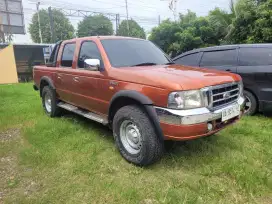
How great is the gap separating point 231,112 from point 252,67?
8.16 ft

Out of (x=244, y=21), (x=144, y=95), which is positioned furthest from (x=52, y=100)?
(x=244, y=21)

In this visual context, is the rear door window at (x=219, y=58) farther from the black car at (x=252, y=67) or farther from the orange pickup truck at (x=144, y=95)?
the orange pickup truck at (x=144, y=95)

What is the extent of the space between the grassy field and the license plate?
0.62 m

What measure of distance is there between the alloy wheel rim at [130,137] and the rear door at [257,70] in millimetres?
3113

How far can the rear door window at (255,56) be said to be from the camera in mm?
5117

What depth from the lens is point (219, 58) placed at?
5902mm

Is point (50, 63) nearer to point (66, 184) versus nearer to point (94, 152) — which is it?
point (94, 152)

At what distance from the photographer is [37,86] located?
6.56 meters

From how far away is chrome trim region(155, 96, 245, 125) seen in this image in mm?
2834

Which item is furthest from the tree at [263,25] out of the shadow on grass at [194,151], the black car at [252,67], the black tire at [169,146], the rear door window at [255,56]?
the black tire at [169,146]

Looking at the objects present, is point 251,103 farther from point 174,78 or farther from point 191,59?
point 174,78

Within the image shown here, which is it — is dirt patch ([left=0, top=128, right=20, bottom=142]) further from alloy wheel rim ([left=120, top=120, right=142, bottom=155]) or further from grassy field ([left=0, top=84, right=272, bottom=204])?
alloy wheel rim ([left=120, top=120, right=142, bottom=155])

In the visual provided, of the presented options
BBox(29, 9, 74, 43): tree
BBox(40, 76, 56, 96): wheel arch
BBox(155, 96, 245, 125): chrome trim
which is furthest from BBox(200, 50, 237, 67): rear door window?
BBox(29, 9, 74, 43): tree

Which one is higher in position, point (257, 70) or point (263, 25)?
point (263, 25)
